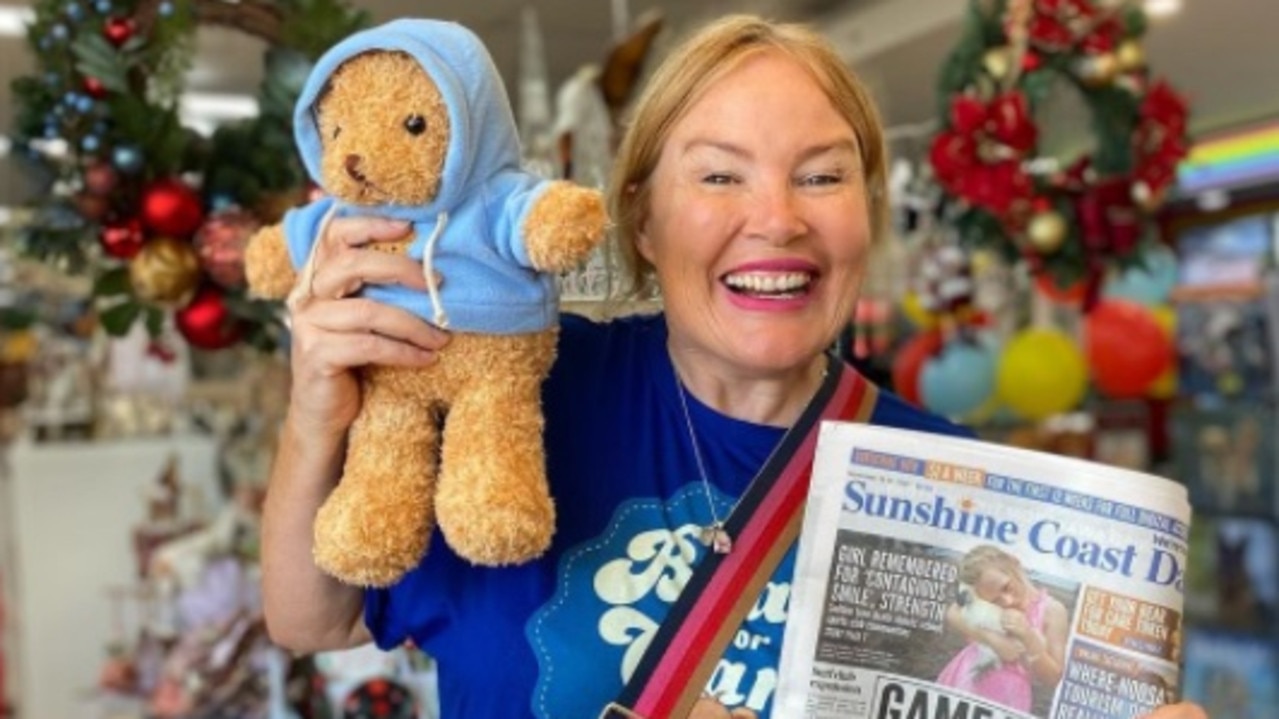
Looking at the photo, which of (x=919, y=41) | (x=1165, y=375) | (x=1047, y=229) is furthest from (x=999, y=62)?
(x=919, y=41)

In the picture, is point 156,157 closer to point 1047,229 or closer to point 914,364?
point 1047,229

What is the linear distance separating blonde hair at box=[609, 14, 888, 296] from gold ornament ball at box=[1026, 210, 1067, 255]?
40.9 inches

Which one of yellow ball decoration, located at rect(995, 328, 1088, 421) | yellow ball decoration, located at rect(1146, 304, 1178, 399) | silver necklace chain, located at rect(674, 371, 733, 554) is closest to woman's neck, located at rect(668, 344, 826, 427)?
silver necklace chain, located at rect(674, 371, 733, 554)

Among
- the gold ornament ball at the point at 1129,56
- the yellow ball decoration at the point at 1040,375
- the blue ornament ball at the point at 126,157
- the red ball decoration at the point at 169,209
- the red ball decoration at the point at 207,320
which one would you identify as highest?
the gold ornament ball at the point at 1129,56

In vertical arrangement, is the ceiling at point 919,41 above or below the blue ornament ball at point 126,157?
above

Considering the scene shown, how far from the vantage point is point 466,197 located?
847mm

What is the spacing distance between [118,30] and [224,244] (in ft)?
0.85

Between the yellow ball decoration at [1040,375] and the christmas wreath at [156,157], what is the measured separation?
1603 millimetres

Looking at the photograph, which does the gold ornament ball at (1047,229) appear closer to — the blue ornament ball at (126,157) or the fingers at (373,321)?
the blue ornament ball at (126,157)

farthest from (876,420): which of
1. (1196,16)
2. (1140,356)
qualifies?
(1196,16)

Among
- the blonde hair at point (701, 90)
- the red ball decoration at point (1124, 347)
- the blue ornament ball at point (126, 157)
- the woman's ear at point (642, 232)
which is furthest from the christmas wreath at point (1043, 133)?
the blue ornament ball at point (126, 157)

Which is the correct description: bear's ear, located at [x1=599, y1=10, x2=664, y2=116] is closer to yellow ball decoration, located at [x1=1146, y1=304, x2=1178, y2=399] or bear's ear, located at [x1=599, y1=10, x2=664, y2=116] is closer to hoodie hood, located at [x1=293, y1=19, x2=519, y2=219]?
hoodie hood, located at [x1=293, y1=19, x2=519, y2=219]

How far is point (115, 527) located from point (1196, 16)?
426 cm

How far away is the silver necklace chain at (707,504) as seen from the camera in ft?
3.16
